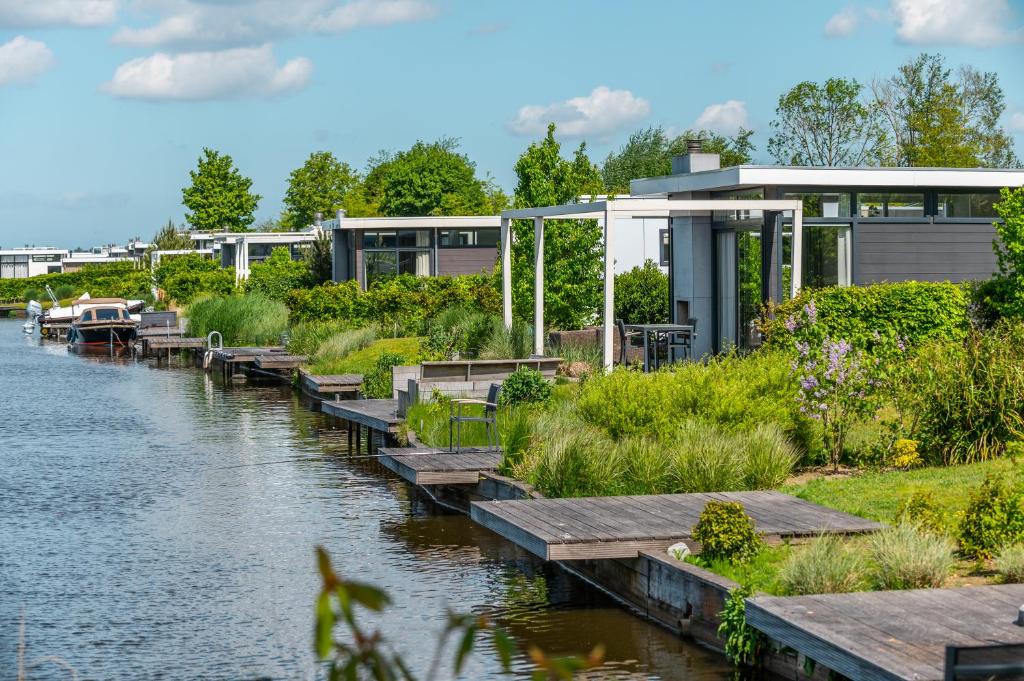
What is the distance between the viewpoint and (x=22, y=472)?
20.3m

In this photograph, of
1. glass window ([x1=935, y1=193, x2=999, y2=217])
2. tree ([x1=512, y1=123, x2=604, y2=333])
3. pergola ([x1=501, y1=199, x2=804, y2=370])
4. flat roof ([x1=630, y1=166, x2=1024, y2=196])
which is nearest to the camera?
pergola ([x1=501, y1=199, x2=804, y2=370])

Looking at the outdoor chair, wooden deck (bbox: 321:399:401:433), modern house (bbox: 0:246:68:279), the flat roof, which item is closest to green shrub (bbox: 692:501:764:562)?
the outdoor chair

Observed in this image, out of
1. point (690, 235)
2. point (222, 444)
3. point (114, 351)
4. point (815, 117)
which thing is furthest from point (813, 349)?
point (815, 117)

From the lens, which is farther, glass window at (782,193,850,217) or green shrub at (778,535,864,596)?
glass window at (782,193,850,217)

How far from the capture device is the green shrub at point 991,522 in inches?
387

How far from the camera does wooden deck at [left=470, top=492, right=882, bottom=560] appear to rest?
1045cm

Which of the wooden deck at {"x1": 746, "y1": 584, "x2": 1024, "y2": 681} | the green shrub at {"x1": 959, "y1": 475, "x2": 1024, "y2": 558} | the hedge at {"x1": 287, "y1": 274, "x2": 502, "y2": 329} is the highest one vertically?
the hedge at {"x1": 287, "y1": 274, "x2": 502, "y2": 329}

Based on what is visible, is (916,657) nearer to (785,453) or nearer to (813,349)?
(785,453)

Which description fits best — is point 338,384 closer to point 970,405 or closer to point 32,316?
point 970,405

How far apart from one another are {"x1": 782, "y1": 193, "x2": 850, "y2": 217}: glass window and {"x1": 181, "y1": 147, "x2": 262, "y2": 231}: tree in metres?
81.8

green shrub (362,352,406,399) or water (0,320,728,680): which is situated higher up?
green shrub (362,352,406,399)

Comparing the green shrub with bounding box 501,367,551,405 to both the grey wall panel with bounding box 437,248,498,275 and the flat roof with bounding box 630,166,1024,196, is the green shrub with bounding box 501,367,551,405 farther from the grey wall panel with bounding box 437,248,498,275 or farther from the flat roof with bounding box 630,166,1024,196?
the grey wall panel with bounding box 437,248,498,275

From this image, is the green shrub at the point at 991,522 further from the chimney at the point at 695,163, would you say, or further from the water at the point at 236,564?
the chimney at the point at 695,163

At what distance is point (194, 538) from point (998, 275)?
1142cm
